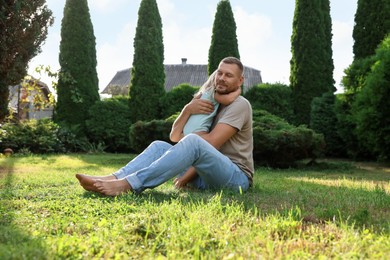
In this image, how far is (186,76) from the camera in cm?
3569

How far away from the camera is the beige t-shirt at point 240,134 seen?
4057 millimetres

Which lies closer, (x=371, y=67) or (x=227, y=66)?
(x=227, y=66)

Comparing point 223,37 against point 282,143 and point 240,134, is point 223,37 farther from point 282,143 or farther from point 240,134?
point 240,134

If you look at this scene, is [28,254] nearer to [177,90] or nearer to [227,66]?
[227,66]

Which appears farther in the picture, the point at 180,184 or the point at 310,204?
the point at 180,184

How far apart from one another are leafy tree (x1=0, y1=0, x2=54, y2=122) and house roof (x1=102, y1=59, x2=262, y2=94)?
80.0 feet

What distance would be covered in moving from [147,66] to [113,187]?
1248cm

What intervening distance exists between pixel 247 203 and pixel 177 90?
→ 38.9 feet

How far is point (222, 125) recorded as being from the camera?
402cm

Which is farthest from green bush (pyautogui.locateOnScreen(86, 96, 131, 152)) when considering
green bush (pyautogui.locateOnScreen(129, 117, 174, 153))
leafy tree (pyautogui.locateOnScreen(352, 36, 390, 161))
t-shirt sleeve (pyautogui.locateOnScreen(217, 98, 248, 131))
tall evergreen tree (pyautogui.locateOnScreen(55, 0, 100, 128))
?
t-shirt sleeve (pyautogui.locateOnScreen(217, 98, 248, 131))

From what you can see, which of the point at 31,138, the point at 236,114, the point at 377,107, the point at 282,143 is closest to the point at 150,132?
the point at 282,143

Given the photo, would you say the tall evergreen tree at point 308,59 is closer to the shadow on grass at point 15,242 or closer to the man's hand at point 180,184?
the man's hand at point 180,184

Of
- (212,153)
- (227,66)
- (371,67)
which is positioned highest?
(371,67)

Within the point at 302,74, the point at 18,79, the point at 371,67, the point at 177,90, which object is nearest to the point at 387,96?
the point at 371,67
